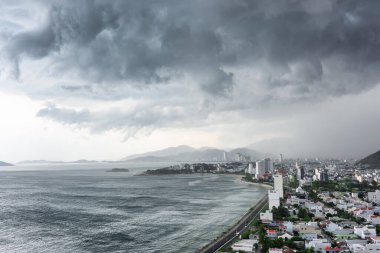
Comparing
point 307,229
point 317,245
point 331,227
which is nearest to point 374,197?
point 331,227

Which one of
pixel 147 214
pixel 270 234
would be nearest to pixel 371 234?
pixel 270 234

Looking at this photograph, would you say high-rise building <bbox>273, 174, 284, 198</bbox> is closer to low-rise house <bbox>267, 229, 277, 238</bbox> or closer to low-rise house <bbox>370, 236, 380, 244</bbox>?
low-rise house <bbox>267, 229, 277, 238</bbox>

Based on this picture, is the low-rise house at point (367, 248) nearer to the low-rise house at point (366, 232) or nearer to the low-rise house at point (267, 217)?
the low-rise house at point (366, 232)

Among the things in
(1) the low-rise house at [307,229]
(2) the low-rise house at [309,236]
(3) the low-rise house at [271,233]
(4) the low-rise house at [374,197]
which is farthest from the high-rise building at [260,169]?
(3) the low-rise house at [271,233]

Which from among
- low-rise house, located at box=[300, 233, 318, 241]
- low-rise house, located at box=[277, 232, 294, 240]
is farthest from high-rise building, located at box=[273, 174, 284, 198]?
low-rise house, located at box=[277, 232, 294, 240]

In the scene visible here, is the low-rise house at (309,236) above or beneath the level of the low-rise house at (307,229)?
beneath

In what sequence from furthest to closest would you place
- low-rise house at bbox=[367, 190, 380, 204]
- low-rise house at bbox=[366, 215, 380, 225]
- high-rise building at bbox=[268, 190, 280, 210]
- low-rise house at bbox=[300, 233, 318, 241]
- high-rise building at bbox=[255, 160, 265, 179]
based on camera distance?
1. high-rise building at bbox=[255, 160, 265, 179]
2. low-rise house at bbox=[367, 190, 380, 204]
3. high-rise building at bbox=[268, 190, 280, 210]
4. low-rise house at bbox=[366, 215, 380, 225]
5. low-rise house at bbox=[300, 233, 318, 241]

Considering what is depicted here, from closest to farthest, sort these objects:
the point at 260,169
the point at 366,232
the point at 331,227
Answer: the point at 366,232 → the point at 331,227 → the point at 260,169

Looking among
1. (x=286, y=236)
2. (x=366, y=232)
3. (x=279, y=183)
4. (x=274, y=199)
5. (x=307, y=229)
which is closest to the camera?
(x=286, y=236)

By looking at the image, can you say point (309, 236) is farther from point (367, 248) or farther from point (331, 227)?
point (367, 248)

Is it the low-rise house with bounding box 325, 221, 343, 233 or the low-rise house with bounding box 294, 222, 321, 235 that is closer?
the low-rise house with bounding box 294, 222, 321, 235

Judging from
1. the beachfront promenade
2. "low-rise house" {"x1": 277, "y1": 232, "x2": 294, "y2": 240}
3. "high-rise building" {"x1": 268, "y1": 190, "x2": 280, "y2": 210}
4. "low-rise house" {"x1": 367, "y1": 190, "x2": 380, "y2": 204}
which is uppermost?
"high-rise building" {"x1": 268, "y1": 190, "x2": 280, "y2": 210}
